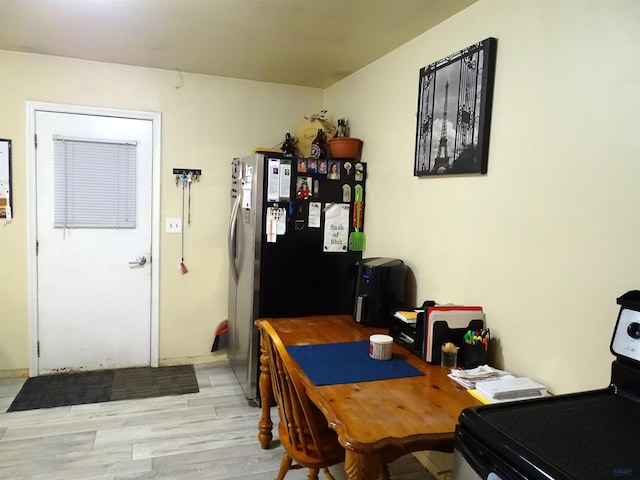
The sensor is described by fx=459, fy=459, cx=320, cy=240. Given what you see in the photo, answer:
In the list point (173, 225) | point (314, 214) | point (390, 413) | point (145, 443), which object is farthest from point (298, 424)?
point (173, 225)

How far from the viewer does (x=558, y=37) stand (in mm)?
1731

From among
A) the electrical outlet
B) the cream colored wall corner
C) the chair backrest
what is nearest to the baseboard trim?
the electrical outlet

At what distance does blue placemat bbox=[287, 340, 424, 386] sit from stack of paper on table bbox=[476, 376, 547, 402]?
0.28m

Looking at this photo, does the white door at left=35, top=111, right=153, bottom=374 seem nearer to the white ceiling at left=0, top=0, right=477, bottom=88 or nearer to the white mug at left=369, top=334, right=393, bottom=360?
the white ceiling at left=0, top=0, right=477, bottom=88

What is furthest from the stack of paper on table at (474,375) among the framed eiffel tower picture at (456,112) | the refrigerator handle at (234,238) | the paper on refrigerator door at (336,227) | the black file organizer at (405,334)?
the refrigerator handle at (234,238)

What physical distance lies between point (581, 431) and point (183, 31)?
273 centimetres

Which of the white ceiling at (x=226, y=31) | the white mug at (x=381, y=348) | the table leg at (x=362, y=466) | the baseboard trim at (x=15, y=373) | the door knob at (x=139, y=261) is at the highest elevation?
the white ceiling at (x=226, y=31)

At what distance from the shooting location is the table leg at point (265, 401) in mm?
2398

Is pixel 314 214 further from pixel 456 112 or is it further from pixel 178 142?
pixel 178 142

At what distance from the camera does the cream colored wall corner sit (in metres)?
1.51

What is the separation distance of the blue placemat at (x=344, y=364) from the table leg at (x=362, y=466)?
38 centimetres

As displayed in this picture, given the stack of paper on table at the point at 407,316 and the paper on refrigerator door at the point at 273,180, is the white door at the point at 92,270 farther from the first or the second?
the stack of paper on table at the point at 407,316

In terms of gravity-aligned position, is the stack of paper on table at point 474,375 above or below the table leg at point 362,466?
above

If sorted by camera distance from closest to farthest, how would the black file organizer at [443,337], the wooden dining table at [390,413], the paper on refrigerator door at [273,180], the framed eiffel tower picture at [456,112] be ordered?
the wooden dining table at [390,413] < the black file organizer at [443,337] < the framed eiffel tower picture at [456,112] < the paper on refrigerator door at [273,180]
